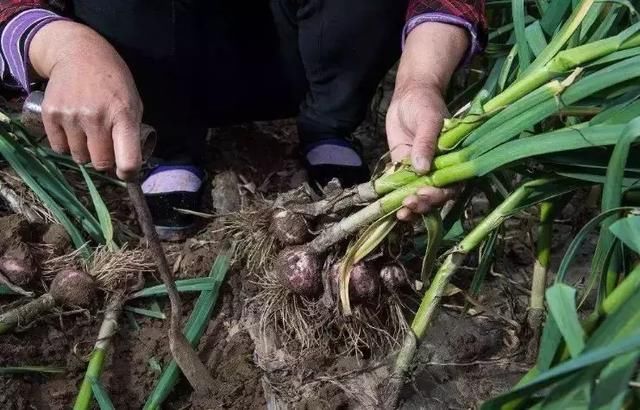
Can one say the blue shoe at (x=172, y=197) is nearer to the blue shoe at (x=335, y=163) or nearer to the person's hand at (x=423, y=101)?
the blue shoe at (x=335, y=163)

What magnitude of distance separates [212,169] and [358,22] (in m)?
0.47

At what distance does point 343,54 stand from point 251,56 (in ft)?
0.75

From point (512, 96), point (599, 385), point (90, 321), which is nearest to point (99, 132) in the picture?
point (90, 321)

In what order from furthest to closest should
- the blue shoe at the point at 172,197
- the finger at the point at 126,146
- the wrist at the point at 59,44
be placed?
the blue shoe at the point at 172,197 < the wrist at the point at 59,44 < the finger at the point at 126,146

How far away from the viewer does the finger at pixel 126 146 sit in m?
0.95

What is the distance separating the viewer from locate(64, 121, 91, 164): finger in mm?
994

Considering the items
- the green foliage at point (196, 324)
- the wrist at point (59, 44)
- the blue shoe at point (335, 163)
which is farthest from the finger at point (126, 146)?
the blue shoe at point (335, 163)

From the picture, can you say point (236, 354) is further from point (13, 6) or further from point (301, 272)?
point (13, 6)

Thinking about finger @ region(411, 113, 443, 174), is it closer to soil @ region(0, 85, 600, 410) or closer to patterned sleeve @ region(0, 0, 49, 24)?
soil @ region(0, 85, 600, 410)

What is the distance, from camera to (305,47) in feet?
4.72

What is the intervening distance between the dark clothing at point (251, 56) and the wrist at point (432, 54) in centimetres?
14

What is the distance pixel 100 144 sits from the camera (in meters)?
0.99

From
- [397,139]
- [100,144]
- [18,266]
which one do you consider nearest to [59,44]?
[100,144]

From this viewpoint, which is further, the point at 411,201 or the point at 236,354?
the point at 236,354
